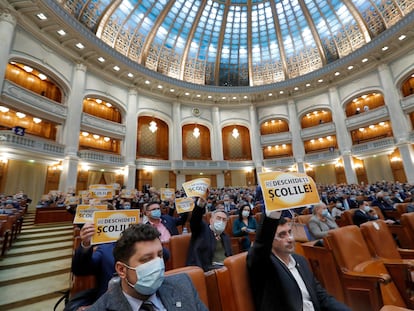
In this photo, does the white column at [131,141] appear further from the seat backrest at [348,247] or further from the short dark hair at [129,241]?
the short dark hair at [129,241]

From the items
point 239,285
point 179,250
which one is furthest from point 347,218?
point 239,285

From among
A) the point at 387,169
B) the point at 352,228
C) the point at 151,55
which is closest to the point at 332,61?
the point at 387,169

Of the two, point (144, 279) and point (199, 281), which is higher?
point (144, 279)

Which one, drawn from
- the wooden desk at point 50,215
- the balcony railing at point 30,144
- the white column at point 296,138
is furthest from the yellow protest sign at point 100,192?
the white column at point 296,138

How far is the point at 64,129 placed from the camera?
1209 cm

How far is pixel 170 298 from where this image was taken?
4.03 ft

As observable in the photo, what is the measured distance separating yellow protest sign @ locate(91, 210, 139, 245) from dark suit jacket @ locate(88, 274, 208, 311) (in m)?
1.01

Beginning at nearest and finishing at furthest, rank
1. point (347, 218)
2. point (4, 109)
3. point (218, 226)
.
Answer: point (218, 226) < point (347, 218) < point (4, 109)

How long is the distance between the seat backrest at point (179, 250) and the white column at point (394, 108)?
56.1ft

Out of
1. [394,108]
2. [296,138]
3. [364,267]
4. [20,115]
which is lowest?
[364,267]

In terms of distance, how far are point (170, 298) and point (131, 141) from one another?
1518 cm

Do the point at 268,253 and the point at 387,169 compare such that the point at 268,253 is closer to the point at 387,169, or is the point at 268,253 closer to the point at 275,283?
the point at 275,283

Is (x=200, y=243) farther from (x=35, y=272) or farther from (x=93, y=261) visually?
(x=35, y=272)

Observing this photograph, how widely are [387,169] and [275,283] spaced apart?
18.3 meters
